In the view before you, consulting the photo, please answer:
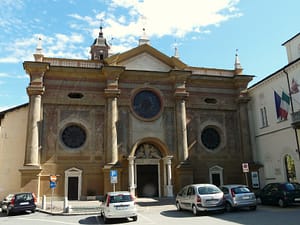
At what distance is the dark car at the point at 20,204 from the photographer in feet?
62.2

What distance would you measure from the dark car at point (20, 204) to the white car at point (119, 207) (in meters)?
6.78

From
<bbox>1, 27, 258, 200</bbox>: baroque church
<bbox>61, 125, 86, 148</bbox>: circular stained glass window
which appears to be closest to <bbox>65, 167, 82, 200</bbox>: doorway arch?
<bbox>1, 27, 258, 200</bbox>: baroque church

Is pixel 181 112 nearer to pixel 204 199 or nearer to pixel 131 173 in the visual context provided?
pixel 131 173

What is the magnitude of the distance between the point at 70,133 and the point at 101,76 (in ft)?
18.6

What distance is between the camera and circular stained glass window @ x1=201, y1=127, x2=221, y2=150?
28734 mm

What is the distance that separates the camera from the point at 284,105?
24.9 metres

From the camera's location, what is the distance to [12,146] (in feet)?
87.0

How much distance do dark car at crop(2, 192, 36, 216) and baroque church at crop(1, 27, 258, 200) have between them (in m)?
3.79

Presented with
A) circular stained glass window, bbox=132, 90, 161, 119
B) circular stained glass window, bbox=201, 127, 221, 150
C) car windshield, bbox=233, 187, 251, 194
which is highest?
circular stained glass window, bbox=132, 90, 161, 119

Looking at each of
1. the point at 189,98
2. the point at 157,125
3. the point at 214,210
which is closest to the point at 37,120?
the point at 157,125

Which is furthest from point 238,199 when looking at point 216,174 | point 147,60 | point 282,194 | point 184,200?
point 147,60

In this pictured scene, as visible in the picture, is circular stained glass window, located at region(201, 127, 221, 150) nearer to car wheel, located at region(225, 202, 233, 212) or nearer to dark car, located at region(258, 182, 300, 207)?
dark car, located at region(258, 182, 300, 207)

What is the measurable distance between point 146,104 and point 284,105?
11.5 metres

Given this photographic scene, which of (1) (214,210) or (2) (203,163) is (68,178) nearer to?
(2) (203,163)
